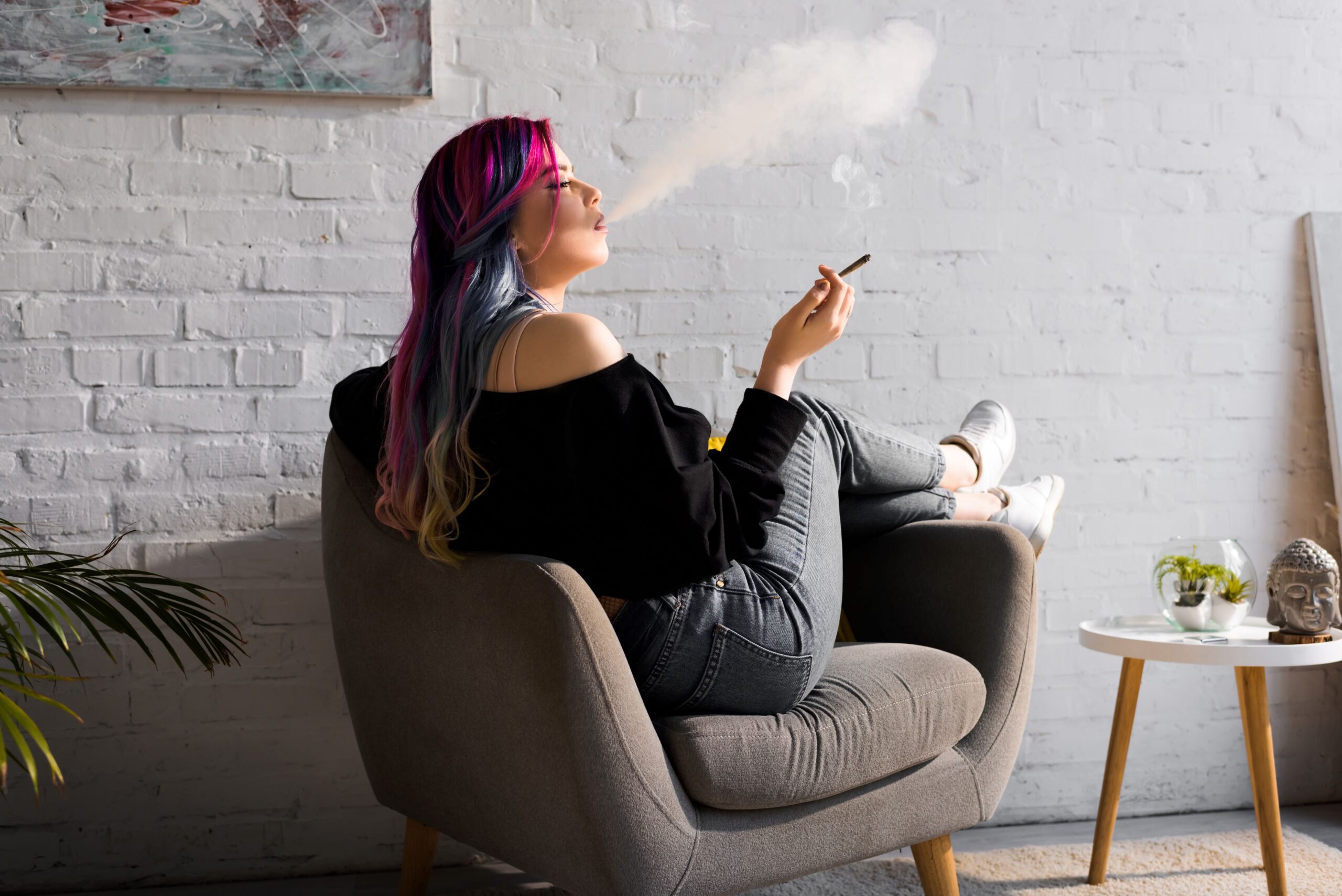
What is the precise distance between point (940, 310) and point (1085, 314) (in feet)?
1.09

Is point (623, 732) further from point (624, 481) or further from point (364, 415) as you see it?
point (364, 415)

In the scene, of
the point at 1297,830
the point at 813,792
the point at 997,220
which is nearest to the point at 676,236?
the point at 997,220

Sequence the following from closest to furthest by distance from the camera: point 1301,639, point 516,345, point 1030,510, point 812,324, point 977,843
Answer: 1. point 516,345
2. point 812,324
3. point 1301,639
4. point 1030,510
5. point 977,843

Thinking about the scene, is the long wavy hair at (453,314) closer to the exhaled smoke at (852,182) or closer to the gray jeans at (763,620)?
the gray jeans at (763,620)

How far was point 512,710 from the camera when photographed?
130 cm

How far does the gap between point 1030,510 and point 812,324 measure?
2.38 ft

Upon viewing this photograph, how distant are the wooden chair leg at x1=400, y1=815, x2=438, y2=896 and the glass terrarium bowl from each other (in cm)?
133

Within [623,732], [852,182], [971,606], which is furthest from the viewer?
[852,182]

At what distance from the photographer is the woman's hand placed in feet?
4.95

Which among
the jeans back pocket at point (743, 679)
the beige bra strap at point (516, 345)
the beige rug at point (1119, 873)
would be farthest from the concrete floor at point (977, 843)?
the beige bra strap at point (516, 345)

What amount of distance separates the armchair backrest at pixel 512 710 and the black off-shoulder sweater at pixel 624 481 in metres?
0.08

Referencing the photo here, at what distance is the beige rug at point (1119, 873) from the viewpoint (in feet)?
6.32

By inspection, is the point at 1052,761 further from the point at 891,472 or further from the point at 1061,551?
the point at 891,472

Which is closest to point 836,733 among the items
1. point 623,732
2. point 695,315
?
point 623,732
